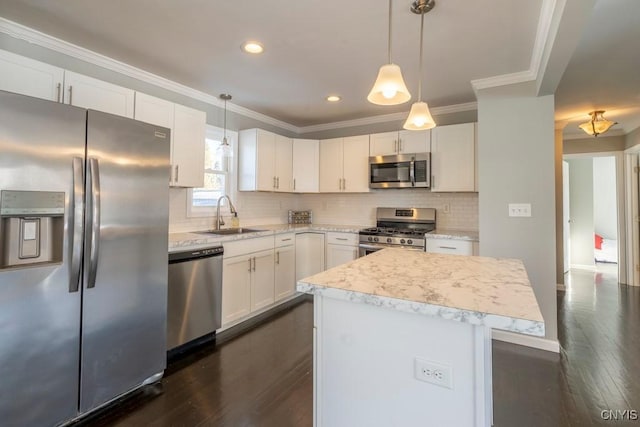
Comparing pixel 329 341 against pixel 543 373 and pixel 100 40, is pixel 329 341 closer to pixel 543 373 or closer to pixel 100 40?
pixel 543 373

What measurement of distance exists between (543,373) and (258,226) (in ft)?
10.6

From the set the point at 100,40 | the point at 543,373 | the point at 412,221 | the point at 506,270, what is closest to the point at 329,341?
the point at 506,270

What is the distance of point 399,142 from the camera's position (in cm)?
386

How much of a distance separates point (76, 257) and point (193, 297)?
1.04 m

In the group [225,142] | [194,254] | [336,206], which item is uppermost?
[225,142]

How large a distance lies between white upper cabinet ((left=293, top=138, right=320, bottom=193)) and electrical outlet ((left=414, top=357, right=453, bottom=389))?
3430 mm

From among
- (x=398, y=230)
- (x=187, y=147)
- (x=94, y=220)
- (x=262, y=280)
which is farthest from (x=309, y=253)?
(x=94, y=220)

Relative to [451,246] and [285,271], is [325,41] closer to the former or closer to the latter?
[451,246]

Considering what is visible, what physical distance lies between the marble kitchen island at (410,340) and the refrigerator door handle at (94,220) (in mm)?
1279

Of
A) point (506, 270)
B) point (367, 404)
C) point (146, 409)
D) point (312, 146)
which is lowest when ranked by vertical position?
point (146, 409)

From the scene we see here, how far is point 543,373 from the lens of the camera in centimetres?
232

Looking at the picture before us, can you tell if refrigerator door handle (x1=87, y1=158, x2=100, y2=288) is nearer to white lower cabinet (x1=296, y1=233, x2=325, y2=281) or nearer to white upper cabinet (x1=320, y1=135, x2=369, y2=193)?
white lower cabinet (x1=296, y1=233, x2=325, y2=281)

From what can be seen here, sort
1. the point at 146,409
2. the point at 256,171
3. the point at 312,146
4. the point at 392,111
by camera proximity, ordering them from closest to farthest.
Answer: the point at 146,409 < the point at 256,171 < the point at 392,111 < the point at 312,146

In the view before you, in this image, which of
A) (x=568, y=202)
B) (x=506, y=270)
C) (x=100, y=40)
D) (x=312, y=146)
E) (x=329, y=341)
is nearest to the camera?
(x=329, y=341)
